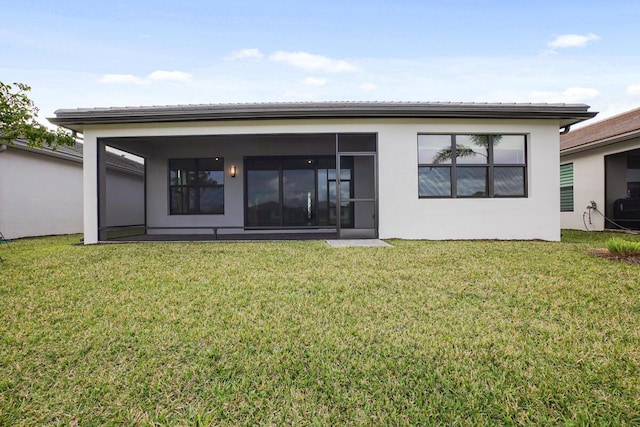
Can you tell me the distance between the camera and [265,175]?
9891 millimetres

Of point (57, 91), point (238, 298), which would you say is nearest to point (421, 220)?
point (238, 298)

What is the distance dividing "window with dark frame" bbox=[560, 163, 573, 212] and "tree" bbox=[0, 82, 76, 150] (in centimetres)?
1496

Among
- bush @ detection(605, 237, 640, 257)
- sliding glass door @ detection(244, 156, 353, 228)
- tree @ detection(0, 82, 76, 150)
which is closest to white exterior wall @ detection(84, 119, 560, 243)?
tree @ detection(0, 82, 76, 150)

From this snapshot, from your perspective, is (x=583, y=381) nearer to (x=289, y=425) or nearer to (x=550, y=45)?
(x=289, y=425)

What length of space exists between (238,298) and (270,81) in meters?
13.0

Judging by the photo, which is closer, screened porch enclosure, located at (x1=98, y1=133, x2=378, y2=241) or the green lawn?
the green lawn

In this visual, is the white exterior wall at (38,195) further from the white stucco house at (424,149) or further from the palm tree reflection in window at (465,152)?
the palm tree reflection in window at (465,152)

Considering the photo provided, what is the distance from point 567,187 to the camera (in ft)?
35.8

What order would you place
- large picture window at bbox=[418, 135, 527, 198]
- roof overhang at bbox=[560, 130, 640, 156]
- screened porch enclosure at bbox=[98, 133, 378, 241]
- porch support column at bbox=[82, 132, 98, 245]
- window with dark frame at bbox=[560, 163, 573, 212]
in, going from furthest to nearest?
window with dark frame at bbox=[560, 163, 573, 212]
screened porch enclosure at bbox=[98, 133, 378, 241]
roof overhang at bbox=[560, 130, 640, 156]
large picture window at bbox=[418, 135, 527, 198]
porch support column at bbox=[82, 132, 98, 245]

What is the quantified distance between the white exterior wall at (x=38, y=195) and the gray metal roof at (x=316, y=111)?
3544 millimetres

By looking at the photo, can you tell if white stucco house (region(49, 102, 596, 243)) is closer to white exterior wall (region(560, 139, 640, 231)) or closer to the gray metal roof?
the gray metal roof

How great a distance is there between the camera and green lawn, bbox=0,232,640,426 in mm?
1617

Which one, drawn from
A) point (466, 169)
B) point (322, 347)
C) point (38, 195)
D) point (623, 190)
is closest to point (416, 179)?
point (466, 169)

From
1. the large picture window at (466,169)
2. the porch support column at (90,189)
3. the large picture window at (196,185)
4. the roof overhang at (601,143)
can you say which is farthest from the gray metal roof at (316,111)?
the large picture window at (196,185)
